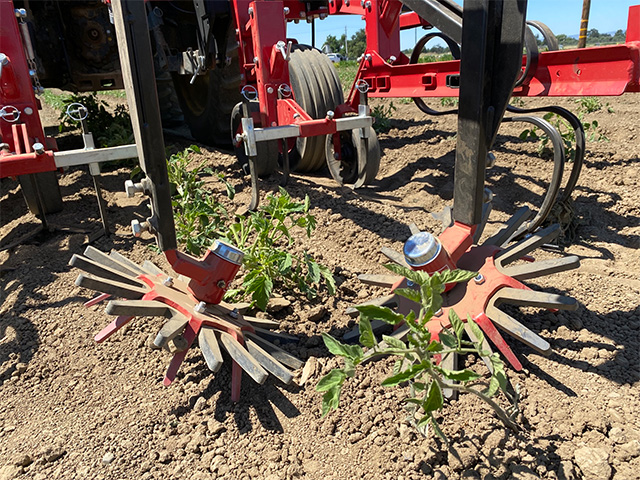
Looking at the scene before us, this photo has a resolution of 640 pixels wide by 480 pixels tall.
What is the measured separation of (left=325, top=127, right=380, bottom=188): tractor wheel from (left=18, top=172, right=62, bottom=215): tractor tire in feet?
6.21

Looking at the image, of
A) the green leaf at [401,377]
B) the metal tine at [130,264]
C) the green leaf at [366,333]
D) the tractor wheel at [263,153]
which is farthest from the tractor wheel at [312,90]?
the green leaf at [401,377]

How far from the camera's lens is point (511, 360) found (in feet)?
5.54

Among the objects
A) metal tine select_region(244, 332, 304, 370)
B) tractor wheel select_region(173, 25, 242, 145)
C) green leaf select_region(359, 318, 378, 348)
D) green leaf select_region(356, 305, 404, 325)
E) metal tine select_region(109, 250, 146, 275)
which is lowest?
metal tine select_region(244, 332, 304, 370)

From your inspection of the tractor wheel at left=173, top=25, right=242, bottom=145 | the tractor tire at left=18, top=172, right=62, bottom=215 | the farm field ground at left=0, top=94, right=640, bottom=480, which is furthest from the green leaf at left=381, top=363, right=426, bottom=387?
the tractor wheel at left=173, top=25, right=242, bottom=145

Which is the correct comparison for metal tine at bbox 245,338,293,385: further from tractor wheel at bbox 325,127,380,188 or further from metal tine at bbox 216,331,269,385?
tractor wheel at bbox 325,127,380,188

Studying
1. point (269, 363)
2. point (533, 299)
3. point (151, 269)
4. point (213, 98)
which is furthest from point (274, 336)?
point (213, 98)

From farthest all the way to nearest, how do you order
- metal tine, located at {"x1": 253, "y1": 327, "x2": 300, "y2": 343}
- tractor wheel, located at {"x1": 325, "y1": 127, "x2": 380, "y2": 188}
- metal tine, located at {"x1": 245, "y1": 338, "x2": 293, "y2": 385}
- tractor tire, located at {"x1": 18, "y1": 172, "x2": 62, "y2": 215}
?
tractor wheel, located at {"x1": 325, "y1": 127, "x2": 380, "y2": 188} < tractor tire, located at {"x1": 18, "y1": 172, "x2": 62, "y2": 215} < metal tine, located at {"x1": 253, "y1": 327, "x2": 300, "y2": 343} < metal tine, located at {"x1": 245, "y1": 338, "x2": 293, "y2": 385}

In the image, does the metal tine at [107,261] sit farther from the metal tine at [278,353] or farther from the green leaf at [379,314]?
the green leaf at [379,314]

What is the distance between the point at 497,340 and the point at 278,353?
0.76 metres

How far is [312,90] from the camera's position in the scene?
364cm

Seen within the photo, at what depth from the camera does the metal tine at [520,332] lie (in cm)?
165

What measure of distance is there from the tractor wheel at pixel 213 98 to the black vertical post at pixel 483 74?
268cm

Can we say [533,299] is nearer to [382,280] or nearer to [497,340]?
[497,340]

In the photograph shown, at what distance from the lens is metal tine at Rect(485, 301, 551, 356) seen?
165 centimetres
